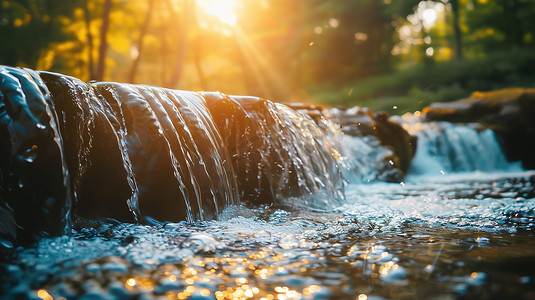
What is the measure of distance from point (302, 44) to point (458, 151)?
775 inches

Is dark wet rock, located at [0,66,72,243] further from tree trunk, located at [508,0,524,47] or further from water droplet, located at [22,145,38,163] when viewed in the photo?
tree trunk, located at [508,0,524,47]

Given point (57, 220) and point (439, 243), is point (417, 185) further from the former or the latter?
point (57, 220)

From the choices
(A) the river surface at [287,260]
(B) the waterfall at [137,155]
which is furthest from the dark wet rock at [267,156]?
(A) the river surface at [287,260]

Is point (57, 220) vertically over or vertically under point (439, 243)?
over

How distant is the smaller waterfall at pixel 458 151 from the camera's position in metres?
9.02

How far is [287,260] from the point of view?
2.24 m

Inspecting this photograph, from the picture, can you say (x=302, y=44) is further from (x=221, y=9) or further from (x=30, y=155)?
(x=30, y=155)

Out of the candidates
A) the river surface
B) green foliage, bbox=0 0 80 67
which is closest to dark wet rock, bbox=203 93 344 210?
the river surface

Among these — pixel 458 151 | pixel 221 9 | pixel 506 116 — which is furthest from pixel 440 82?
pixel 458 151

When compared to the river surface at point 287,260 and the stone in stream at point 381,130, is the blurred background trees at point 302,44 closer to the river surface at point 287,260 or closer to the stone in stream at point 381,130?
the stone in stream at point 381,130

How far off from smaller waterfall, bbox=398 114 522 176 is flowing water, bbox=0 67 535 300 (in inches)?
135

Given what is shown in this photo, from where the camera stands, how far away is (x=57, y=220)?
7.83 ft

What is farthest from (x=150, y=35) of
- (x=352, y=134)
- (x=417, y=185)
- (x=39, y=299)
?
(x=39, y=299)

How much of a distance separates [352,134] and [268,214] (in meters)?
4.65
